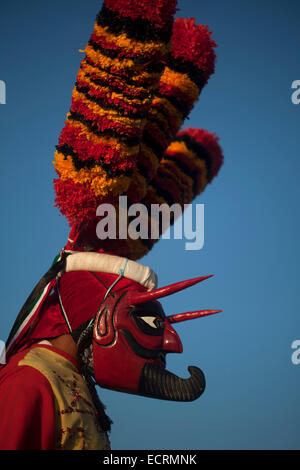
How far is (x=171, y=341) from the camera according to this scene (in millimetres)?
1982

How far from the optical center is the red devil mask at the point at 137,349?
6.12ft

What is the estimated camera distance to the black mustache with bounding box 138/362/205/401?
1.85 meters

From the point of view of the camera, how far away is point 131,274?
2154 mm

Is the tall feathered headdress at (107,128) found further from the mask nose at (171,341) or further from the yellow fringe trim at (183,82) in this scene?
the yellow fringe trim at (183,82)

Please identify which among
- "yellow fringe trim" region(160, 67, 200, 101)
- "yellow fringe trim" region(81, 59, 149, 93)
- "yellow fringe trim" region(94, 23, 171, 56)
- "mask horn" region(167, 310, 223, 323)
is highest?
"yellow fringe trim" region(160, 67, 200, 101)

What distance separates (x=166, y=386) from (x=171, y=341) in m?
0.20

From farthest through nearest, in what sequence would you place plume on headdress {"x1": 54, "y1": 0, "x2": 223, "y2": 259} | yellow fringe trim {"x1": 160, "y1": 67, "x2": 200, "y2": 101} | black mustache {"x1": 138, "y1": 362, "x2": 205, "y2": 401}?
yellow fringe trim {"x1": 160, "y1": 67, "x2": 200, "y2": 101}, plume on headdress {"x1": 54, "y1": 0, "x2": 223, "y2": 259}, black mustache {"x1": 138, "y1": 362, "x2": 205, "y2": 401}

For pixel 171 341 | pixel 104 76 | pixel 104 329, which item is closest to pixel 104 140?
pixel 104 76

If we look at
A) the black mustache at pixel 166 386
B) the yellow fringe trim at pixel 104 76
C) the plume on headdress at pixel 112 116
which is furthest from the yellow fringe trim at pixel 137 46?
the black mustache at pixel 166 386

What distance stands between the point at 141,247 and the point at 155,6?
1381mm

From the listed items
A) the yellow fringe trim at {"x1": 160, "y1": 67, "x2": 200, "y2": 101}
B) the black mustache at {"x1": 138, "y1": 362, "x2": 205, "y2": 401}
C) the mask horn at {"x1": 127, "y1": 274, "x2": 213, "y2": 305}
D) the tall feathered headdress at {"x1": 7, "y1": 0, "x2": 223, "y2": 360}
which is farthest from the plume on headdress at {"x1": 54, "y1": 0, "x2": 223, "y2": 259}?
the black mustache at {"x1": 138, "y1": 362, "x2": 205, "y2": 401}

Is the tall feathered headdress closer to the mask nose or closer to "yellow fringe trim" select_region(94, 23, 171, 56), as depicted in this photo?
"yellow fringe trim" select_region(94, 23, 171, 56)

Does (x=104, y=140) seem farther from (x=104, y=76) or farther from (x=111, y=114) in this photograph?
(x=104, y=76)
